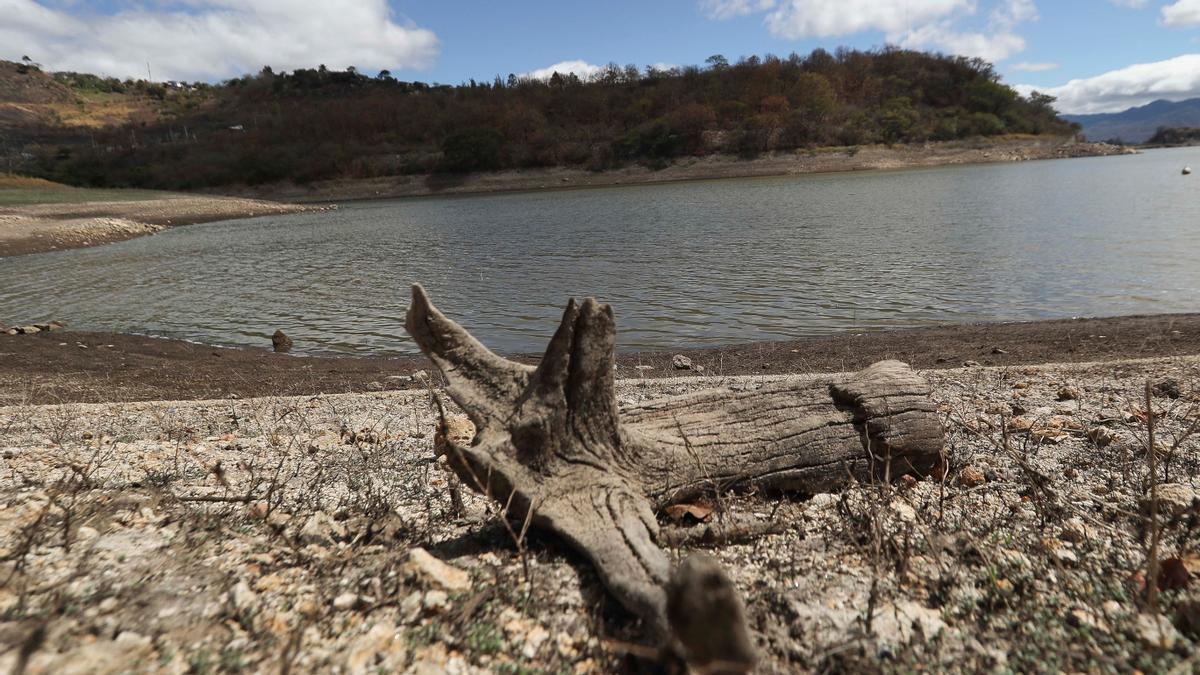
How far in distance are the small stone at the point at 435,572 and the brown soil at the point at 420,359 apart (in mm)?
6006

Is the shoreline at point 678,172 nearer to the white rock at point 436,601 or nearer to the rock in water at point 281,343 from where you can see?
the rock in water at point 281,343

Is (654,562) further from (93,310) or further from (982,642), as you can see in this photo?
(93,310)

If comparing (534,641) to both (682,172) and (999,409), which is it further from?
(682,172)

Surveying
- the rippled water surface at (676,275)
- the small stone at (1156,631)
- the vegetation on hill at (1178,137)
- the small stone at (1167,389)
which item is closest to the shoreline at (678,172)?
the rippled water surface at (676,275)

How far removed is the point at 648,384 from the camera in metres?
7.14

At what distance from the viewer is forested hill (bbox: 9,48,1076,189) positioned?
82812 millimetres

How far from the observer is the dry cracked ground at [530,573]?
1893 mm

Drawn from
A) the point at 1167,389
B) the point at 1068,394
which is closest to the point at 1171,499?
the point at 1068,394

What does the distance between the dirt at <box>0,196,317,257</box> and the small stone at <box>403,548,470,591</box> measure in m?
32.7

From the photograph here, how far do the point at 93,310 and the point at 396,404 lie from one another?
12674mm

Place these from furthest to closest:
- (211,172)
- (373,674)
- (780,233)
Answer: (211,172), (780,233), (373,674)

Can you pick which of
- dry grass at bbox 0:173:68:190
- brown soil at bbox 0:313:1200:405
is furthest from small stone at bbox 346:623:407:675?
dry grass at bbox 0:173:68:190

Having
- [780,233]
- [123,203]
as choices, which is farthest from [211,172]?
[780,233]

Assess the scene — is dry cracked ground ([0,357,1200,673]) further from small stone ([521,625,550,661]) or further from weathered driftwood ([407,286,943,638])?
weathered driftwood ([407,286,943,638])
